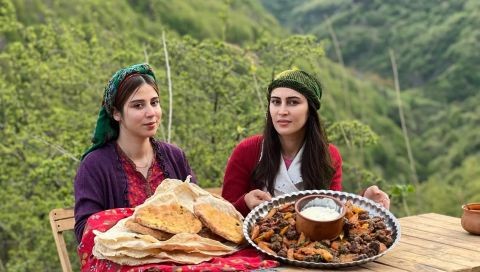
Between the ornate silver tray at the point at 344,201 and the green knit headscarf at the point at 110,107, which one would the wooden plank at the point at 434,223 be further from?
the green knit headscarf at the point at 110,107

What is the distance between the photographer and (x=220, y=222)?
291cm

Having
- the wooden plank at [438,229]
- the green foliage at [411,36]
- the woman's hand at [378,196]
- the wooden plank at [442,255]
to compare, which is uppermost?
the green foliage at [411,36]

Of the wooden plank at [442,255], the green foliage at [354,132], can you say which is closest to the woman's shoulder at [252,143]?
the wooden plank at [442,255]

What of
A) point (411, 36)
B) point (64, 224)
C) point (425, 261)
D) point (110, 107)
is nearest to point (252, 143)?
point (110, 107)

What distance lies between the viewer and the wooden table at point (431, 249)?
2766mm

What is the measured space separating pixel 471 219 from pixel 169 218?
145cm

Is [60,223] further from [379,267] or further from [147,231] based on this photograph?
[379,267]

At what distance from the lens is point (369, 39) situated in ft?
75.6

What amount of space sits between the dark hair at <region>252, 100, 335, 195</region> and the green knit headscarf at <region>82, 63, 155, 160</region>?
67 centimetres

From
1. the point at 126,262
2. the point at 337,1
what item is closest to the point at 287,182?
the point at 126,262

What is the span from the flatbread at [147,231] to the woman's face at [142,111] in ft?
2.00

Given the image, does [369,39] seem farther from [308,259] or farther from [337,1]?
[308,259]

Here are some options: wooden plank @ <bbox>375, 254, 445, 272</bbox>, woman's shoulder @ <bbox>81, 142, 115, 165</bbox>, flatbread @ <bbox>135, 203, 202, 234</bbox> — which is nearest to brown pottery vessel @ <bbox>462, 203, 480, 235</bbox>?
wooden plank @ <bbox>375, 254, 445, 272</bbox>

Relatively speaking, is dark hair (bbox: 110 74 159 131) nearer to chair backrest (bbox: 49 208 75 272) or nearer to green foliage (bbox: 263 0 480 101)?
chair backrest (bbox: 49 208 75 272)
